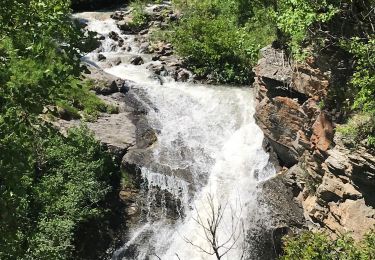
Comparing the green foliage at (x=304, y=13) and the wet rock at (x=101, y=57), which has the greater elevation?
the green foliage at (x=304, y=13)

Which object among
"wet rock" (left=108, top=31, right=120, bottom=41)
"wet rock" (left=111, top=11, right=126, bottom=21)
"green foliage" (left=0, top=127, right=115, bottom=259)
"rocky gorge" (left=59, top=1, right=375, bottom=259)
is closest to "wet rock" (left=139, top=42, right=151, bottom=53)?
"wet rock" (left=108, top=31, right=120, bottom=41)

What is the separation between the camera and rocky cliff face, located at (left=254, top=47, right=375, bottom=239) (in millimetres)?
11750

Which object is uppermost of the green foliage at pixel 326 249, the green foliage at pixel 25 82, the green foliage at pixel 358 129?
the green foliage at pixel 25 82

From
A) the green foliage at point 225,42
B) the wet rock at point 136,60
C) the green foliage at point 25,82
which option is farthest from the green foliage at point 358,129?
the wet rock at point 136,60

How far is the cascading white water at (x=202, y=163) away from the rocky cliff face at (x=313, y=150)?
167cm

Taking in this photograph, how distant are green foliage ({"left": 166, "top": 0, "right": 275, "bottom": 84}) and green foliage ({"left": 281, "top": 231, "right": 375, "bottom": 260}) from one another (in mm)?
12610

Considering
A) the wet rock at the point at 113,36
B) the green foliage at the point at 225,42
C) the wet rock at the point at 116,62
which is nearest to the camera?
the green foliage at the point at 225,42

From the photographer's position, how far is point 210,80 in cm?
2325

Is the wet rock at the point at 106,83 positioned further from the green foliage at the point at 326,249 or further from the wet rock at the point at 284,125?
the green foliage at the point at 326,249

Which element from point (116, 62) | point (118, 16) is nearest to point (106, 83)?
point (116, 62)

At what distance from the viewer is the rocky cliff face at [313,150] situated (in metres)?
11.8

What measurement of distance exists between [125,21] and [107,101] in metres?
12.6

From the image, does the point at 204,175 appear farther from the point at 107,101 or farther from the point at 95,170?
the point at 107,101

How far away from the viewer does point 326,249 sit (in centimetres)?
979
